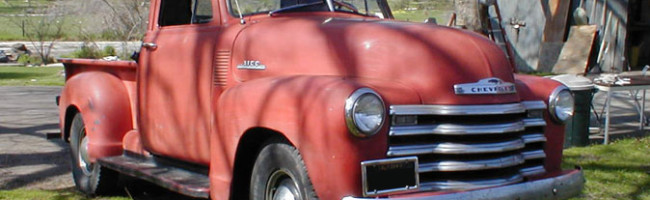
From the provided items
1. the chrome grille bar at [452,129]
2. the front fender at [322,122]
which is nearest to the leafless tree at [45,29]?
the front fender at [322,122]

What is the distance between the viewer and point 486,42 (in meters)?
5.26

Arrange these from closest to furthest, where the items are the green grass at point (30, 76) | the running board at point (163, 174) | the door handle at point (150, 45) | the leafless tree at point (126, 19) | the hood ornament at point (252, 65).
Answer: the hood ornament at point (252, 65) → the running board at point (163, 174) → the door handle at point (150, 45) → the green grass at point (30, 76) → the leafless tree at point (126, 19)

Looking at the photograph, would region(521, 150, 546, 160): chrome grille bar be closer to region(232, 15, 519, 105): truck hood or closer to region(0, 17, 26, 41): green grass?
region(232, 15, 519, 105): truck hood

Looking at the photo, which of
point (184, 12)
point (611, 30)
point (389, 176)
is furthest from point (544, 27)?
point (389, 176)

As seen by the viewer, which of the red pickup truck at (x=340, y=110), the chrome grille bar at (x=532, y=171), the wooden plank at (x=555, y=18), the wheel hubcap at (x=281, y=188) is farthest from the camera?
the wooden plank at (x=555, y=18)

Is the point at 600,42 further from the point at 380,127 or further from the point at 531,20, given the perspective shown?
the point at 380,127

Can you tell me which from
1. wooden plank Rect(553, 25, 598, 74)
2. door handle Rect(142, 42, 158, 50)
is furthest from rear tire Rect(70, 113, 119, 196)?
wooden plank Rect(553, 25, 598, 74)

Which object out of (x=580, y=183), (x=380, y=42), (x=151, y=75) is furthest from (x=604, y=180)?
(x=151, y=75)

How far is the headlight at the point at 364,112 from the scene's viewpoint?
4.36 metres

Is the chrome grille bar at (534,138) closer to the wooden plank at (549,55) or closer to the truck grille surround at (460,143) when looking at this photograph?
the truck grille surround at (460,143)

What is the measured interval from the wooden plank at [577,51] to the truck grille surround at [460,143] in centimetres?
1524

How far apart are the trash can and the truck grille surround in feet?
15.7

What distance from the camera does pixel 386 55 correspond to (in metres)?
4.98

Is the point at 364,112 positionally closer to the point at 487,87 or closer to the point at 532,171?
the point at 487,87
